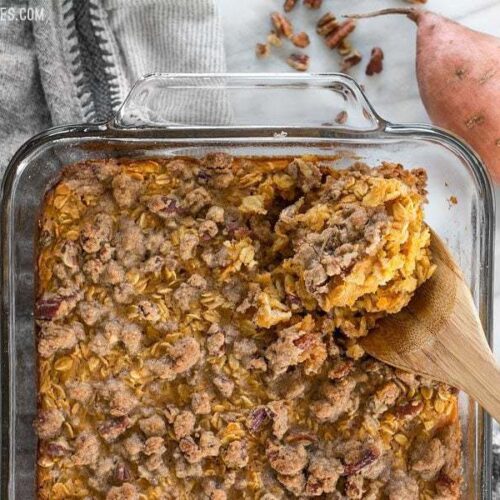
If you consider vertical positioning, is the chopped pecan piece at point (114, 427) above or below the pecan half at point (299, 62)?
below

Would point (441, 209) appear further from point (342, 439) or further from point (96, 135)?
point (96, 135)

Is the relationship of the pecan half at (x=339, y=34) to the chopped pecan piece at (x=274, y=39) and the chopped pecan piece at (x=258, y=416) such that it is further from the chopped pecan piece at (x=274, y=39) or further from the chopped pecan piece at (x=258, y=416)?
the chopped pecan piece at (x=258, y=416)

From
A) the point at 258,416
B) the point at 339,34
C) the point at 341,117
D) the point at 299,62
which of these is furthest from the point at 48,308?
the point at 339,34

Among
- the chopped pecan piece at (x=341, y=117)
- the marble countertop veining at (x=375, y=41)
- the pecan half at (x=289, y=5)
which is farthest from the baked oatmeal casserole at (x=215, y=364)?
the pecan half at (x=289, y=5)

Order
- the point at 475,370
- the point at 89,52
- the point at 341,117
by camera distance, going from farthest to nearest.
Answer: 1. the point at 89,52
2. the point at 341,117
3. the point at 475,370

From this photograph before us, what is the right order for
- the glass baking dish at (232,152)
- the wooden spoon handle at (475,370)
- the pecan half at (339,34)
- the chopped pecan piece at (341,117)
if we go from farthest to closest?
the pecan half at (339,34), the chopped pecan piece at (341,117), the glass baking dish at (232,152), the wooden spoon handle at (475,370)

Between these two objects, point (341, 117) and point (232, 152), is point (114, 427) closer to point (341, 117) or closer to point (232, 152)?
point (232, 152)

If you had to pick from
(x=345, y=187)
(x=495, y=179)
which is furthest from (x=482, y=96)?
(x=345, y=187)
